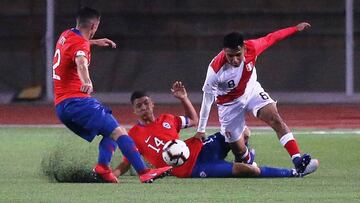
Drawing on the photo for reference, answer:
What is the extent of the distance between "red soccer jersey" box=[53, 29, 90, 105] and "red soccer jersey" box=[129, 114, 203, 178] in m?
0.97

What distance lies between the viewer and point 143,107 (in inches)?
494

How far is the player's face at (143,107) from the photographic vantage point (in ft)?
40.9

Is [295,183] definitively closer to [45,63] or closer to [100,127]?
[100,127]

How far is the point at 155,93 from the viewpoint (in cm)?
2841

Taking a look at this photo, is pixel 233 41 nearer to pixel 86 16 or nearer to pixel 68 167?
pixel 86 16

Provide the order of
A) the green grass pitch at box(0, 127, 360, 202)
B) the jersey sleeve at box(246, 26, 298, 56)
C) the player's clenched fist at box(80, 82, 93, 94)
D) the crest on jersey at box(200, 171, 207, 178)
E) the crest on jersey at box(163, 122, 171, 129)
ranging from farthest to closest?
the jersey sleeve at box(246, 26, 298, 56) < the crest on jersey at box(163, 122, 171, 129) < the crest on jersey at box(200, 171, 207, 178) < the player's clenched fist at box(80, 82, 93, 94) < the green grass pitch at box(0, 127, 360, 202)

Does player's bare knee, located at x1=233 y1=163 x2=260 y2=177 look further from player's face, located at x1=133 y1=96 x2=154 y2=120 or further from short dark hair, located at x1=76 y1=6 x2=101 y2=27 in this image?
short dark hair, located at x1=76 y1=6 x2=101 y2=27

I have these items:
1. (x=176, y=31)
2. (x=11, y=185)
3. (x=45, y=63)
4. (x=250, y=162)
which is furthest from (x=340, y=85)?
(x=11, y=185)

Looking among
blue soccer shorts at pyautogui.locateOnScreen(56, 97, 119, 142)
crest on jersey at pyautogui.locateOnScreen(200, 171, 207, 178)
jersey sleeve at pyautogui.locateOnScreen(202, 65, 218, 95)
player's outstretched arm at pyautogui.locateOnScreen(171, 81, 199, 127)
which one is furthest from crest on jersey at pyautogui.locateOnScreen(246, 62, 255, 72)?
blue soccer shorts at pyautogui.locateOnScreen(56, 97, 119, 142)

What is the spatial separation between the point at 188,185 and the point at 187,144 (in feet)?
4.00

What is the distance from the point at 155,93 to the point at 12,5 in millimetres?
4501

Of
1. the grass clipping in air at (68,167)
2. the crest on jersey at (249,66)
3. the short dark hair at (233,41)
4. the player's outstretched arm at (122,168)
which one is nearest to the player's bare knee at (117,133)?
the grass clipping in air at (68,167)

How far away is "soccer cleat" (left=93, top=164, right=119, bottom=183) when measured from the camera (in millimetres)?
11880

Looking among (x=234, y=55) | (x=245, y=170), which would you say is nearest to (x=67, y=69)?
(x=234, y=55)
